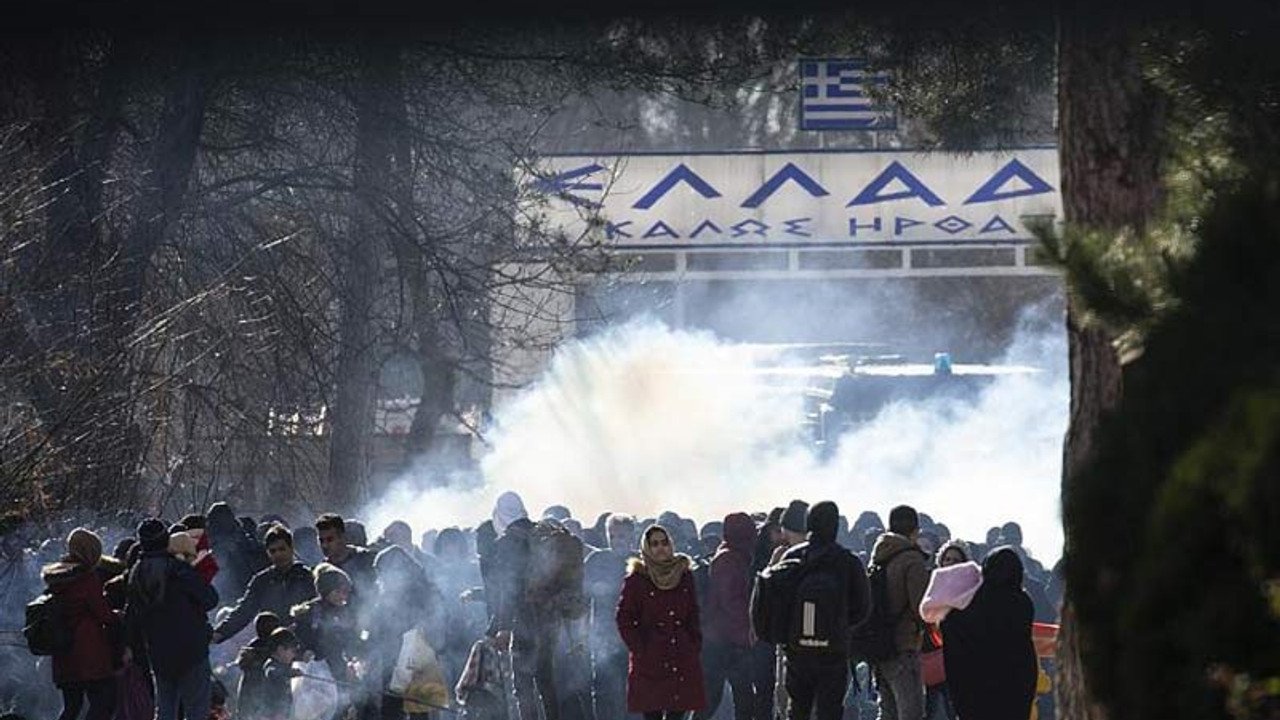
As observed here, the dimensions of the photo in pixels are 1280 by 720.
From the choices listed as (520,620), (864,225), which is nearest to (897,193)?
(864,225)

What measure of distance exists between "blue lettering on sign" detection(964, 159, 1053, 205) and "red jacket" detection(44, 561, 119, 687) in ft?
66.2

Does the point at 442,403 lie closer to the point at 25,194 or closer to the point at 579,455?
the point at 579,455

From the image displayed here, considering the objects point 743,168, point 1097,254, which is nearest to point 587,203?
point 743,168

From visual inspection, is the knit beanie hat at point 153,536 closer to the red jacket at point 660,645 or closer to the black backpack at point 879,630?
the red jacket at point 660,645

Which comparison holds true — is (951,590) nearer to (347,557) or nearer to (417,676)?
(417,676)

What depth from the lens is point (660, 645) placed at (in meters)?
11.9

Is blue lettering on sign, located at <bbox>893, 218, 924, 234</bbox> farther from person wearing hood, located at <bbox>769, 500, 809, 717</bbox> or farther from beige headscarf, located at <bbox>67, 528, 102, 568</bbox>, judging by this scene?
beige headscarf, located at <bbox>67, 528, 102, 568</bbox>

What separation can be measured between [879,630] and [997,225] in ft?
64.7

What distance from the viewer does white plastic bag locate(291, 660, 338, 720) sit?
1171cm

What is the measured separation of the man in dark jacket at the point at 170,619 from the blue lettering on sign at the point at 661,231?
19.7 metres

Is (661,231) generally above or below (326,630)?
above

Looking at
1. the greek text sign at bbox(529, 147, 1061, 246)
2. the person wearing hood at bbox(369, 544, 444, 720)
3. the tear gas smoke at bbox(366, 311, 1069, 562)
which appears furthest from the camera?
the greek text sign at bbox(529, 147, 1061, 246)

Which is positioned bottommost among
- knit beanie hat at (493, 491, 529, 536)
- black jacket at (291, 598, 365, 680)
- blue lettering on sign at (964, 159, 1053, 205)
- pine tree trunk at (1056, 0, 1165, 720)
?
black jacket at (291, 598, 365, 680)

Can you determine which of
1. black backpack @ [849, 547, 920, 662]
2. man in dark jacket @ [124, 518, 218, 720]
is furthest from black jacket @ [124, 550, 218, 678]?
black backpack @ [849, 547, 920, 662]
